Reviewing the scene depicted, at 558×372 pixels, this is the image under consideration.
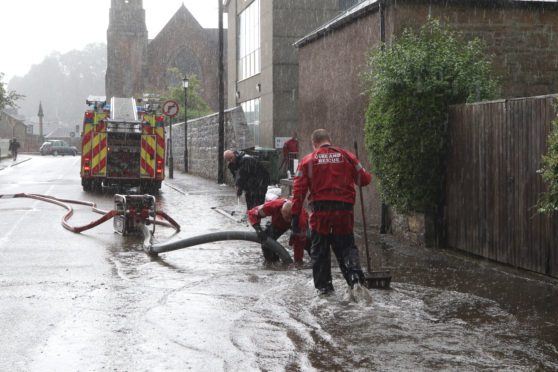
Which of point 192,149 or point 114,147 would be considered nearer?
point 114,147

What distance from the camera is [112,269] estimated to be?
8422 mm

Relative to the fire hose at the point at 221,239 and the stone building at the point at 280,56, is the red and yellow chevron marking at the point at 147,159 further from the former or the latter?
the fire hose at the point at 221,239

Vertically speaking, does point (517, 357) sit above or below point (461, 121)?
below

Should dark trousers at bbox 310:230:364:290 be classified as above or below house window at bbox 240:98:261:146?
below

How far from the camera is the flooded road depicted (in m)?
4.82

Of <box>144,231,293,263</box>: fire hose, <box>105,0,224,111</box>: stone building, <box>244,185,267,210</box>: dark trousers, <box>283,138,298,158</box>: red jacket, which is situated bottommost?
<box>144,231,293,263</box>: fire hose

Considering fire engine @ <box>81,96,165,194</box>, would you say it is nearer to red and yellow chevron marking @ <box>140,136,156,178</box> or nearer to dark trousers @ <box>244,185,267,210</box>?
red and yellow chevron marking @ <box>140,136,156,178</box>

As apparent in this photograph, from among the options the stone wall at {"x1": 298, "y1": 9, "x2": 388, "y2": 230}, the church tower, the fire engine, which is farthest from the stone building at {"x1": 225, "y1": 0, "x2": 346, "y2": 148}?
the church tower

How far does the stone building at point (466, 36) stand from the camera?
12047 mm

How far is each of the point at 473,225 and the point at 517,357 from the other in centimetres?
458

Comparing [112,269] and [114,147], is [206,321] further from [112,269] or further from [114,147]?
[114,147]

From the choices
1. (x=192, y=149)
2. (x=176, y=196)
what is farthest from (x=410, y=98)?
(x=192, y=149)

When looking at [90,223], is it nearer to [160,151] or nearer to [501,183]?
[501,183]

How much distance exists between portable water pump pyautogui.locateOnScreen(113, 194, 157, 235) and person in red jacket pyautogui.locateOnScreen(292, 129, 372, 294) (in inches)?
189
